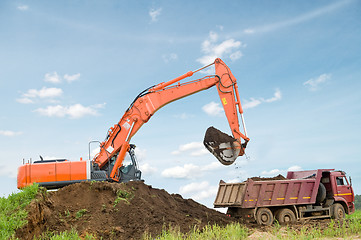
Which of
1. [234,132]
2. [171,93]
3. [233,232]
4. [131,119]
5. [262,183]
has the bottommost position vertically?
[233,232]

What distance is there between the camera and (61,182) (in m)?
15.4

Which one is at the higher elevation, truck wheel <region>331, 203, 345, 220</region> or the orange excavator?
the orange excavator

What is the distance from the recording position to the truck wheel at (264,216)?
48.7 feet

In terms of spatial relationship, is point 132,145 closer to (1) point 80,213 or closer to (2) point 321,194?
(1) point 80,213

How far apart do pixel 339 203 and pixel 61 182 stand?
1282 centimetres

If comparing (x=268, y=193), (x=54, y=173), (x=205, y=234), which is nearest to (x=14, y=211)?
(x=205, y=234)

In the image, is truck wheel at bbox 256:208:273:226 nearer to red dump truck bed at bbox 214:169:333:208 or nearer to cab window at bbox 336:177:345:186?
red dump truck bed at bbox 214:169:333:208

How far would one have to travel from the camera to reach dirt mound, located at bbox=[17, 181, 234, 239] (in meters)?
10.8

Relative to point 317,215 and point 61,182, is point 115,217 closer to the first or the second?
point 61,182

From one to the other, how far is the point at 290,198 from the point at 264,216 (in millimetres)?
1535

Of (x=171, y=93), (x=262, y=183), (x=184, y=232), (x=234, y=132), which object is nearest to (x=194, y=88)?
(x=171, y=93)

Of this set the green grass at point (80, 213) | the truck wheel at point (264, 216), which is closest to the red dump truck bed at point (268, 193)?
the truck wheel at point (264, 216)

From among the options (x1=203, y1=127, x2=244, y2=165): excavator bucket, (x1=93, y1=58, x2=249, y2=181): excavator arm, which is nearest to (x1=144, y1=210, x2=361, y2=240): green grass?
(x1=203, y1=127, x2=244, y2=165): excavator bucket

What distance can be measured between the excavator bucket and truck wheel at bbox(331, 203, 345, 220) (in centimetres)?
581
